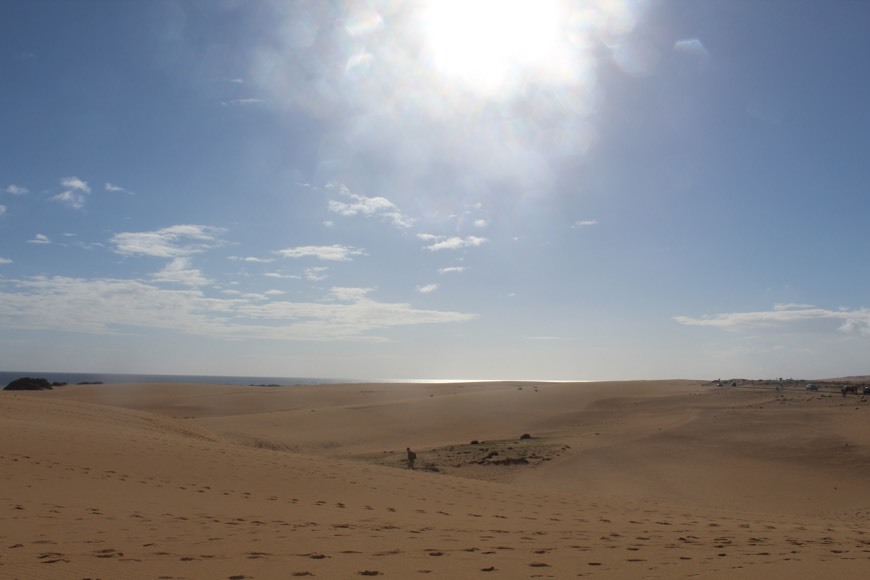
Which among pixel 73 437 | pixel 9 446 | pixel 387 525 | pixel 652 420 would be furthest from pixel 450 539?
pixel 652 420

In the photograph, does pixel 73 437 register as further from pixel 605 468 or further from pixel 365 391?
pixel 365 391

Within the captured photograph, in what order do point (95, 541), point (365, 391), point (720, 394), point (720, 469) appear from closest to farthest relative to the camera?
1. point (95, 541)
2. point (720, 469)
3. point (720, 394)
4. point (365, 391)

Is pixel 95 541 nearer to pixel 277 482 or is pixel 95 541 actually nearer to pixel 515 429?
pixel 277 482

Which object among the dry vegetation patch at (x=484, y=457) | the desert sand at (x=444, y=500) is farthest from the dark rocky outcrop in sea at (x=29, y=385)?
the dry vegetation patch at (x=484, y=457)

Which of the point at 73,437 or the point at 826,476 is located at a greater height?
the point at 73,437

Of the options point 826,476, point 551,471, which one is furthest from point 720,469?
point 551,471

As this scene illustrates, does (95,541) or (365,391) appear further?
(365,391)

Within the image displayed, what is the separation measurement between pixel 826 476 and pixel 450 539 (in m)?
15.1

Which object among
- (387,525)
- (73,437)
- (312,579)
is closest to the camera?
A: (312,579)

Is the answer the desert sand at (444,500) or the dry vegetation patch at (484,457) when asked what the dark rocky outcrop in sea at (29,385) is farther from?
the dry vegetation patch at (484,457)

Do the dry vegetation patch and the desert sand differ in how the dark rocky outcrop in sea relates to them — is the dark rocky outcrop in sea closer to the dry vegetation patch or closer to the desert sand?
the desert sand

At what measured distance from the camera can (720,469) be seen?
20031 mm

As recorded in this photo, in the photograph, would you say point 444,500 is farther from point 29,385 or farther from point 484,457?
point 29,385

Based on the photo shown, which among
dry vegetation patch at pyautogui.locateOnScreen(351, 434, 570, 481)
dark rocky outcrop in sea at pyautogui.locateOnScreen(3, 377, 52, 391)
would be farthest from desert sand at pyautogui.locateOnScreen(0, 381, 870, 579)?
dark rocky outcrop in sea at pyautogui.locateOnScreen(3, 377, 52, 391)
